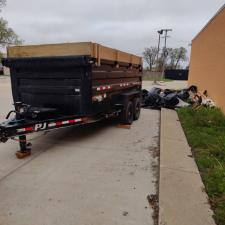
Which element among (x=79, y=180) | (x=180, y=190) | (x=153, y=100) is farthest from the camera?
(x=153, y=100)

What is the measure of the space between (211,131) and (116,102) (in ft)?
7.76

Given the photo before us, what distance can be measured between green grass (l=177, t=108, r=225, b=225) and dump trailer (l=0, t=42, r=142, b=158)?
2.14 metres

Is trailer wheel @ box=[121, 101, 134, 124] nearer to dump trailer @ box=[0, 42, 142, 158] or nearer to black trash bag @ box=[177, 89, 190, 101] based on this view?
dump trailer @ box=[0, 42, 142, 158]

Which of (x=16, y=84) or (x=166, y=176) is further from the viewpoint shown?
(x=16, y=84)

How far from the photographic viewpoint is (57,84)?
4.61 metres

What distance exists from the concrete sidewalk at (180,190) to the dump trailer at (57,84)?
172 cm

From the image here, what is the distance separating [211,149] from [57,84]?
10.2 ft

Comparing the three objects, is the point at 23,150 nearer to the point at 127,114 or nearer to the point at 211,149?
the point at 127,114

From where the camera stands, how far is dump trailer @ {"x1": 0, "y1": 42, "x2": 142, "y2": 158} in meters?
4.15

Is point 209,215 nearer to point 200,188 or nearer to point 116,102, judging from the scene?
point 200,188

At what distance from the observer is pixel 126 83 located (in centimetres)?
668

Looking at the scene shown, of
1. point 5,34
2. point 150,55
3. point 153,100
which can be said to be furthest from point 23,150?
point 150,55

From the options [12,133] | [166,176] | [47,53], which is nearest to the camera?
[166,176]

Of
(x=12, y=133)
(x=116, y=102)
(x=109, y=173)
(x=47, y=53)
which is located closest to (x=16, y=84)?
(x=47, y=53)
